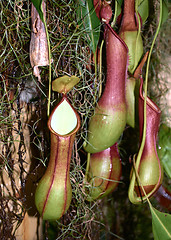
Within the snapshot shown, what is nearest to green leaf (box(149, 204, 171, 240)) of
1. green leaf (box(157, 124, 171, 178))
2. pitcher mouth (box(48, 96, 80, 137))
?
green leaf (box(157, 124, 171, 178))

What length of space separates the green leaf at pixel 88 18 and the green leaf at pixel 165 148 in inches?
12.8

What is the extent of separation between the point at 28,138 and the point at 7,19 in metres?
0.31

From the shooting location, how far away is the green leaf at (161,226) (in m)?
0.54

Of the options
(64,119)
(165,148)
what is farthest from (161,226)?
(64,119)

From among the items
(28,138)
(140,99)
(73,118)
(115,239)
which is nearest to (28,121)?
(28,138)

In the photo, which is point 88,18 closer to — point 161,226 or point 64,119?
point 64,119

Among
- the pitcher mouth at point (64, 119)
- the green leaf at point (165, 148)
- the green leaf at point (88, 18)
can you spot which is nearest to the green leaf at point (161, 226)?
the green leaf at point (165, 148)

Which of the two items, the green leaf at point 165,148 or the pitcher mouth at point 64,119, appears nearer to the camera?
the pitcher mouth at point 64,119

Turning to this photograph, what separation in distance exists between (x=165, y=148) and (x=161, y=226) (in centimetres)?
22

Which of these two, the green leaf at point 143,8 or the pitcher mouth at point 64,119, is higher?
the green leaf at point 143,8

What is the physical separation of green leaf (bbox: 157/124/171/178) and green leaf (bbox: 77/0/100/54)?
33 cm

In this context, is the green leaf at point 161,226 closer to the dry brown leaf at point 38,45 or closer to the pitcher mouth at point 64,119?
the pitcher mouth at point 64,119

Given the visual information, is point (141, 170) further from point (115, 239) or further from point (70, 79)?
point (115, 239)

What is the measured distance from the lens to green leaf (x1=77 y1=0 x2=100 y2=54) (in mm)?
571
